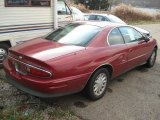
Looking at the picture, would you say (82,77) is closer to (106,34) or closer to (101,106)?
(101,106)

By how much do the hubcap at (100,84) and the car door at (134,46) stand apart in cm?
106

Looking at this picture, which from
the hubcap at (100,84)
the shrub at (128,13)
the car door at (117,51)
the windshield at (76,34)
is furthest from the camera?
the shrub at (128,13)

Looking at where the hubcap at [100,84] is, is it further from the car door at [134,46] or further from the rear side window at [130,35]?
the rear side window at [130,35]

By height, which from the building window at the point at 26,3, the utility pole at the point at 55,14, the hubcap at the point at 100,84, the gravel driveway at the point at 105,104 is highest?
the building window at the point at 26,3

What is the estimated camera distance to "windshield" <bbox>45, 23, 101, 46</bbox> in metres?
5.41

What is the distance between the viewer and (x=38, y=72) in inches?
177

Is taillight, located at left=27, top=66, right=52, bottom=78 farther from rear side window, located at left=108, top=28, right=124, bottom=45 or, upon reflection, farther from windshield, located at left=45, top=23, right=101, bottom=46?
rear side window, located at left=108, top=28, right=124, bottom=45

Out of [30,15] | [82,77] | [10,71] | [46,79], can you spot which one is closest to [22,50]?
[10,71]

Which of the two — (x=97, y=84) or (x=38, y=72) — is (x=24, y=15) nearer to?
(x=97, y=84)

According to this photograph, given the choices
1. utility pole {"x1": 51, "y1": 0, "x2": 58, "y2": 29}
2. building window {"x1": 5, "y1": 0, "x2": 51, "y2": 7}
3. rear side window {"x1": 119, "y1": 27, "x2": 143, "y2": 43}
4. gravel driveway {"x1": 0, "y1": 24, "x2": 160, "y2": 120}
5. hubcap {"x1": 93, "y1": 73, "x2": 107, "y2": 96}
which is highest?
building window {"x1": 5, "y1": 0, "x2": 51, "y2": 7}

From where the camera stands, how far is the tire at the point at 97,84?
5.12 meters

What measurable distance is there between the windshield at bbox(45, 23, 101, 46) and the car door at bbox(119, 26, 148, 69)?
2.91 feet

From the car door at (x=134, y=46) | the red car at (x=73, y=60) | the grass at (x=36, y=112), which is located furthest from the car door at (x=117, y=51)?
the grass at (x=36, y=112)

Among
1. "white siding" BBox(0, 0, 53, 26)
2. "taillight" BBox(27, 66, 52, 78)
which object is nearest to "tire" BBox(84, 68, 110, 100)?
"taillight" BBox(27, 66, 52, 78)
